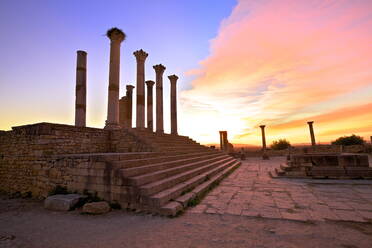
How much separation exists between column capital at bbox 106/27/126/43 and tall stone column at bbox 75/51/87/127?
92.9 inches

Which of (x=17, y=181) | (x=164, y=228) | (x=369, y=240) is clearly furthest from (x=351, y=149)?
(x=17, y=181)

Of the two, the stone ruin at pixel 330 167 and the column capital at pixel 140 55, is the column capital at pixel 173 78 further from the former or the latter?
the stone ruin at pixel 330 167

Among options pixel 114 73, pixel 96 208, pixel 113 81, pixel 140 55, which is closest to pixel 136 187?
pixel 96 208

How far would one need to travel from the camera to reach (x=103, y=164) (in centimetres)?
504

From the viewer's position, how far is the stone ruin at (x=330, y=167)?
8414mm

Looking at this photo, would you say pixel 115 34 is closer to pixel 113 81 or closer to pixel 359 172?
pixel 113 81

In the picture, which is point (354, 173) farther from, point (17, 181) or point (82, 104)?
point (82, 104)

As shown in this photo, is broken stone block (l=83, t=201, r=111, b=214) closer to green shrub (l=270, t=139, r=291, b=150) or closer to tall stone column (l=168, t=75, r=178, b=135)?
tall stone column (l=168, t=75, r=178, b=135)

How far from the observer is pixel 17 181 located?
24.7 ft

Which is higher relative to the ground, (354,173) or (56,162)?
(56,162)

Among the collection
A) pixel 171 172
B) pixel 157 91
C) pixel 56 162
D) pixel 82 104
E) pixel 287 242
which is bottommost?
pixel 287 242

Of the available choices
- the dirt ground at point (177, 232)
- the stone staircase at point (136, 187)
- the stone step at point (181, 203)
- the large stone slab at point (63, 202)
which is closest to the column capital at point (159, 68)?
the stone staircase at point (136, 187)

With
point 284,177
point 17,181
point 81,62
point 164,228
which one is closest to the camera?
point 164,228

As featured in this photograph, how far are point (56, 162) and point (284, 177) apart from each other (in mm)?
9785
